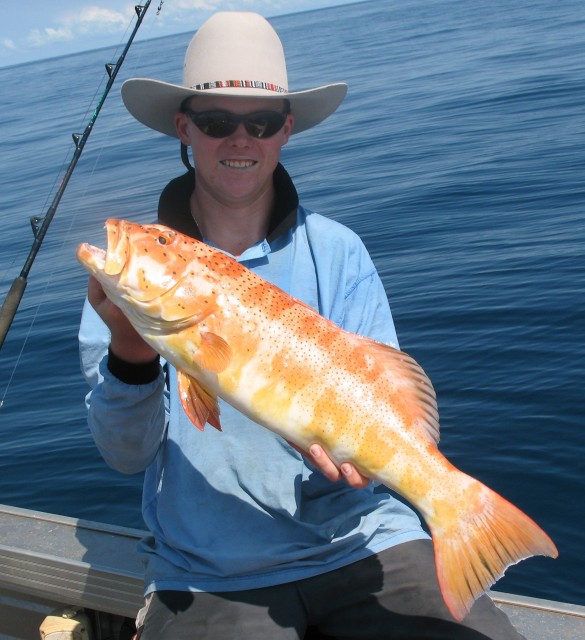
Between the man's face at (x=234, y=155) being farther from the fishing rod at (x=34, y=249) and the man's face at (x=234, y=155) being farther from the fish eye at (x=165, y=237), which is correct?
the fishing rod at (x=34, y=249)

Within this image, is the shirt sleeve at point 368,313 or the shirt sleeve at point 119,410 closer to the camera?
the shirt sleeve at point 119,410

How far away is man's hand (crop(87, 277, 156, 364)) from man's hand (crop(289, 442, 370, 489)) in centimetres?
67

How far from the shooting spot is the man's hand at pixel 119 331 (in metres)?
2.78

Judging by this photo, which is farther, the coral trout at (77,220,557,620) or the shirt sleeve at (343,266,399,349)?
the shirt sleeve at (343,266,399,349)

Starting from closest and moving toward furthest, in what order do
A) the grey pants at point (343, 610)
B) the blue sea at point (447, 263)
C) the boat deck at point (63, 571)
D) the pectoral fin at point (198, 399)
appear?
the pectoral fin at point (198, 399)
the grey pants at point (343, 610)
the boat deck at point (63, 571)
the blue sea at point (447, 263)

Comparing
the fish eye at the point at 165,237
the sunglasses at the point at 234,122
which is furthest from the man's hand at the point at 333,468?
the sunglasses at the point at 234,122

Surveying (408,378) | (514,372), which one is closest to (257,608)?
(408,378)

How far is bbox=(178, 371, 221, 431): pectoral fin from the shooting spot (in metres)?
2.69

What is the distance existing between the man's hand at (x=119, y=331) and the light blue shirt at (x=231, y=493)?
12 centimetres

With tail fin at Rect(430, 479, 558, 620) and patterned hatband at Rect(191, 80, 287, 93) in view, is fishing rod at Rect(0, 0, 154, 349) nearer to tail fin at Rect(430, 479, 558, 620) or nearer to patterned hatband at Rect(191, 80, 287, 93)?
patterned hatband at Rect(191, 80, 287, 93)

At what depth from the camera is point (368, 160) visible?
53.3 ft

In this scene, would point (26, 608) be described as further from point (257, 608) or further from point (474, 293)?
point (474, 293)

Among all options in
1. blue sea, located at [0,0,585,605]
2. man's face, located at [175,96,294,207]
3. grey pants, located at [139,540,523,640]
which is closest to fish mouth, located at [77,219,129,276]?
man's face, located at [175,96,294,207]

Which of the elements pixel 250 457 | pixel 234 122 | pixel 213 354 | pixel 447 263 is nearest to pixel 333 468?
pixel 250 457
